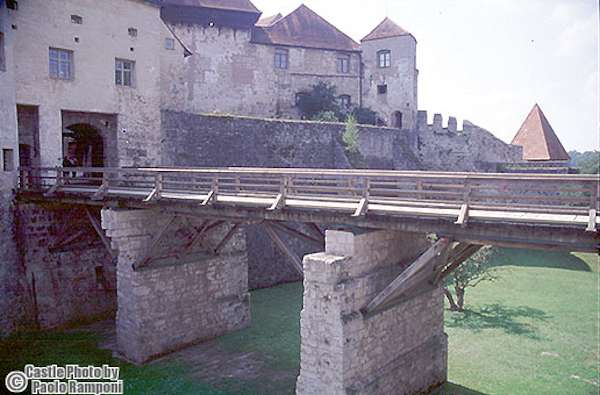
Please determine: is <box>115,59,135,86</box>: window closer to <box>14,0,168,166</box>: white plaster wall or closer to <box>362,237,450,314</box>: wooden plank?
<box>14,0,168,166</box>: white plaster wall

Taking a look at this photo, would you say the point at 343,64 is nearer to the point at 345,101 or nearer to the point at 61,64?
the point at 345,101

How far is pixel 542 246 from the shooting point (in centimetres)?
765

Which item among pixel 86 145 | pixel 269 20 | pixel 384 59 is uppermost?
pixel 269 20

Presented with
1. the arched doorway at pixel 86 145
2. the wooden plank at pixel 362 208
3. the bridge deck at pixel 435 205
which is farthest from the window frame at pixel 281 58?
the wooden plank at pixel 362 208

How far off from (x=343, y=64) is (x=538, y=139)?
48.0 feet

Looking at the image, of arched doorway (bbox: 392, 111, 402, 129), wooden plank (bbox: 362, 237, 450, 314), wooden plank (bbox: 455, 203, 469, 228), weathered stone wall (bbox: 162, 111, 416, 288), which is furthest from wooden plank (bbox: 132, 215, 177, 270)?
arched doorway (bbox: 392, 111, 402, 129)

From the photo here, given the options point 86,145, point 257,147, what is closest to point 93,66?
point 86,145

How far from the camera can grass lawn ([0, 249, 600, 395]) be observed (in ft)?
40.0

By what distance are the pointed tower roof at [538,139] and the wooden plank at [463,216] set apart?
3037 cm

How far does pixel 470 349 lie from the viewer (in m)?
14.8

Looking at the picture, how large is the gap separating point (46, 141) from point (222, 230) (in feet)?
23.1

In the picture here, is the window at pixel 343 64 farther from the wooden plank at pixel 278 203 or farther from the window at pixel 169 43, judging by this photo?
the wooden plank at pixel 278 203

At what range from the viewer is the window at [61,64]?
17266 millimetres

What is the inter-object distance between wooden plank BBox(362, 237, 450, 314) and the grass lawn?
3668 millimetres
